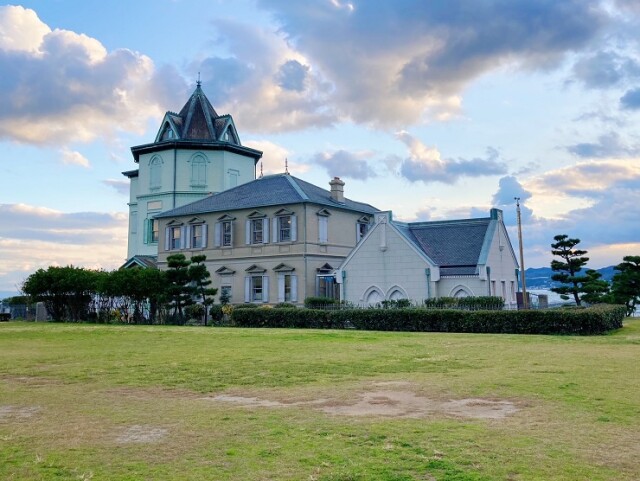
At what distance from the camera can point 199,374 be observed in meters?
12.5

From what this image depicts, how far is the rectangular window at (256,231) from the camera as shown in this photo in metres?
42.0

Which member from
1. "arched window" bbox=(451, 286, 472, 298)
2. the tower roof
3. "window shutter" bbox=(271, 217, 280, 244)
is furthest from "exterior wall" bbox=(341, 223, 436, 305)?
the tower roof

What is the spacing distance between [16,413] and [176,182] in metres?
46.6

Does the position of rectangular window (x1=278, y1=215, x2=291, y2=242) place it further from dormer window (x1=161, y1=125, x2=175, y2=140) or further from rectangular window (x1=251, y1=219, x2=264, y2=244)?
dormer window (x1=161, y1=125, x2=175, y2=140)

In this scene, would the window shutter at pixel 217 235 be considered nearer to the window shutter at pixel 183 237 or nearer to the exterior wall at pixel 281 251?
the exterior wall at pixel 281 251

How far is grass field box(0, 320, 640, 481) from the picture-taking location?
19.1ft

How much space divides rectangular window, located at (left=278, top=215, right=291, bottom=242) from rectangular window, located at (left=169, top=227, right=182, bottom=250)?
965 cm

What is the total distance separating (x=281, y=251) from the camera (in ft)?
133

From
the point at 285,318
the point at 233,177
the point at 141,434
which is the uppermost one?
the point at 233,177

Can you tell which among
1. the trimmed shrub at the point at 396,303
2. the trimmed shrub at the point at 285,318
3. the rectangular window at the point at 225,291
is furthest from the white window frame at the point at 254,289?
the trimmed shrub at the point at 396,303

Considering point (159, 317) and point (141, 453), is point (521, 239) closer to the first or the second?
point (159, 317)

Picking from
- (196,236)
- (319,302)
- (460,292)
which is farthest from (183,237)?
(460,292)

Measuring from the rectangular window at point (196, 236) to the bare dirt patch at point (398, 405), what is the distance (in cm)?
3589

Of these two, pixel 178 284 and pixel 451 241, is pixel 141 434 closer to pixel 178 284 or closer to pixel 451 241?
pixel 451 241
